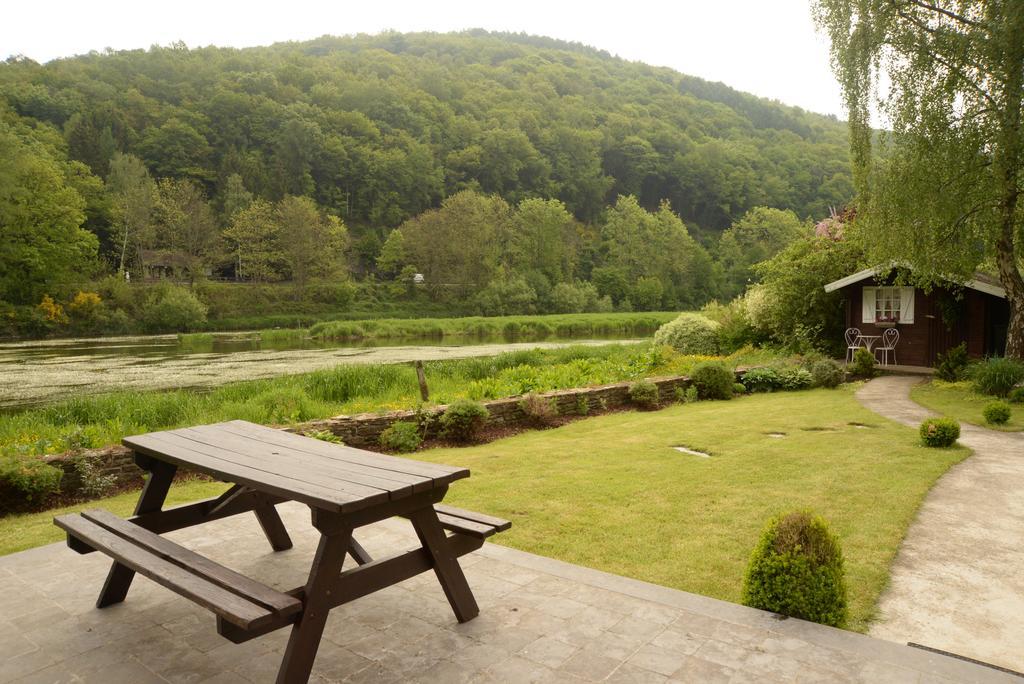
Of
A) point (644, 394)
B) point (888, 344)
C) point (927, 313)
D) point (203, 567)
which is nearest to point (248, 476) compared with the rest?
point (203, 567)

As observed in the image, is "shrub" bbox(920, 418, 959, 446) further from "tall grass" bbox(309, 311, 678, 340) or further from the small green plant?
"tall grass" bbox(309, 311, 678, 340)

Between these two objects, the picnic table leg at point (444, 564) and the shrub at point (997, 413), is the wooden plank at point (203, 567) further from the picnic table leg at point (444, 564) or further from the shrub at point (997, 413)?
the shrub at point (997, 413)

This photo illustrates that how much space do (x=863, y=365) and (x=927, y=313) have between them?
303cm

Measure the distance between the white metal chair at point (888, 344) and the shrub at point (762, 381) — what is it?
486 cm

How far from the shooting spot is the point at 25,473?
5688 millimetres

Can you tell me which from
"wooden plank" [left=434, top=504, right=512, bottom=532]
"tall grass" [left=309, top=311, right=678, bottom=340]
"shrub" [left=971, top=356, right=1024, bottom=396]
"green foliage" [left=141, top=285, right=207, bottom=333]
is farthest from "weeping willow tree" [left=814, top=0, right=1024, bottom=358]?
"green foliage" [left=141, top=285, right=207, bottom=333]

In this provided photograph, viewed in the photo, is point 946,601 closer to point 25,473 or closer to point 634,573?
point 634,573

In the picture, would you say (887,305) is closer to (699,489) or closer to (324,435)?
(699,489)

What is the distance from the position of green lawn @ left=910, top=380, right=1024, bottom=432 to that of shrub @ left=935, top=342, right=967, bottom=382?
0.48m

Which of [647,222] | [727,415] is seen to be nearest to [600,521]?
[727,415]

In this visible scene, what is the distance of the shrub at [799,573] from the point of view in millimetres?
3223

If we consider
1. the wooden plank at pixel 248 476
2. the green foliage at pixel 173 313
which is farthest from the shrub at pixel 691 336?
the green foliage at pixel 173 313

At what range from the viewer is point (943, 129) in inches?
486

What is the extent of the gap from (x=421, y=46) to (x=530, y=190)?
60427 millimetres
